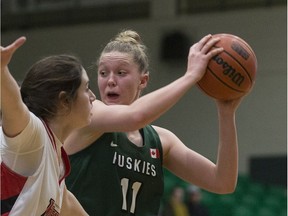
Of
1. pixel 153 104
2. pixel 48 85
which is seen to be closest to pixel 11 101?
pixel 48 85

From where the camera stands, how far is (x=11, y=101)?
232 centimetres

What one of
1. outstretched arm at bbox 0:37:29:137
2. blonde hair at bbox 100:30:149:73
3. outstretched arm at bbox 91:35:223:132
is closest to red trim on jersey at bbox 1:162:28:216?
outstretched arm at bbox 0:37:29:137

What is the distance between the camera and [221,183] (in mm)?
3520

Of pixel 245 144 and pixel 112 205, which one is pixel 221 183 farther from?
pixel 245 144

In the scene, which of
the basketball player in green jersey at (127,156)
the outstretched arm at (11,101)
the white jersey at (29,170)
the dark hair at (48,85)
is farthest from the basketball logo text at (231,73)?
the outstretched arm at (11,101)

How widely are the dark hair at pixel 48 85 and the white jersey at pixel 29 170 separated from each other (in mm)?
64

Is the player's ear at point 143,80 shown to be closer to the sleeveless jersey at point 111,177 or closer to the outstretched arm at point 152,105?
the sleeveless jersey at point 111,177

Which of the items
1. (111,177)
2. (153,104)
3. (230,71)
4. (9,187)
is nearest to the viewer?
(9,187)

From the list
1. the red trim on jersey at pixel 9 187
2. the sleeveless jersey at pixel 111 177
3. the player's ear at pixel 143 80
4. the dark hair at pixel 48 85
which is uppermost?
the dark hair at pixel 48 85

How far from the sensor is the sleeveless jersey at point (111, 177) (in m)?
3.28

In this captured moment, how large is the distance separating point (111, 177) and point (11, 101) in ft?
3.41

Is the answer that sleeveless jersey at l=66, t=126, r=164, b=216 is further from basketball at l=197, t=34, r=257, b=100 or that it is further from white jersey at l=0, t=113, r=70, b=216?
white jersey at l=0, t=113, r=70, b=216

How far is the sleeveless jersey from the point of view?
10.8ft

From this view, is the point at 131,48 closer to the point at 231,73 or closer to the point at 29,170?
the point at 231,73
